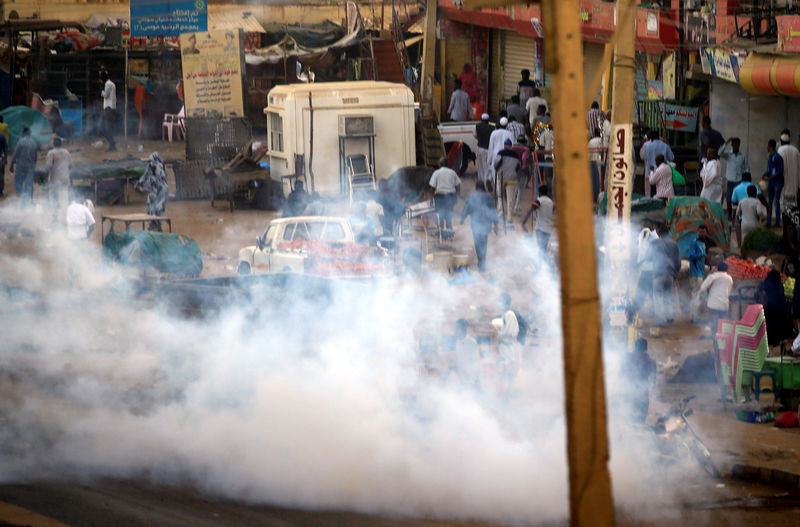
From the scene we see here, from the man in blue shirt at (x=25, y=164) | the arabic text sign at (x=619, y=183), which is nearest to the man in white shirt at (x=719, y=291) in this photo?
the arabic text sign at (x=619, y=183)

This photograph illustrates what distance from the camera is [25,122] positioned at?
2714 cm

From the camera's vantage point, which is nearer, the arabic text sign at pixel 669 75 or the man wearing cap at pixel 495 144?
the man wearing cap at pixel 495 144

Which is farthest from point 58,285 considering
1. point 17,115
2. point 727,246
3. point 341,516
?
point 17,115

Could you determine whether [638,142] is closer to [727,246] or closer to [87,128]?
[727,246]

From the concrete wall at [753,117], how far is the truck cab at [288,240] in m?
9.15

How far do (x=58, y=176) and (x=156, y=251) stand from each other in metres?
6.06

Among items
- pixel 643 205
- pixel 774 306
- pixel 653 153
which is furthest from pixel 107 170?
pixel 774 306

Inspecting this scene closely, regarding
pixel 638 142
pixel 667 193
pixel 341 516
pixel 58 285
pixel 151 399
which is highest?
pixel 638 142

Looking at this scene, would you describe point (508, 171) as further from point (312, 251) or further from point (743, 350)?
point (743, 350)

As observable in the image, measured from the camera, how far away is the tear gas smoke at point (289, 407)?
27.5 ft

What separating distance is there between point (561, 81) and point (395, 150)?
652 inches

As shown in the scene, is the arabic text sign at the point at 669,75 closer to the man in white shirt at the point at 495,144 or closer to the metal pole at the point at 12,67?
the man in white shirt at the point at 495,144

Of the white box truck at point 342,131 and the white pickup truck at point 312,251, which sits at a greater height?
the white box truck at point 342,131

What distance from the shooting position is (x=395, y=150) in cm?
2100
